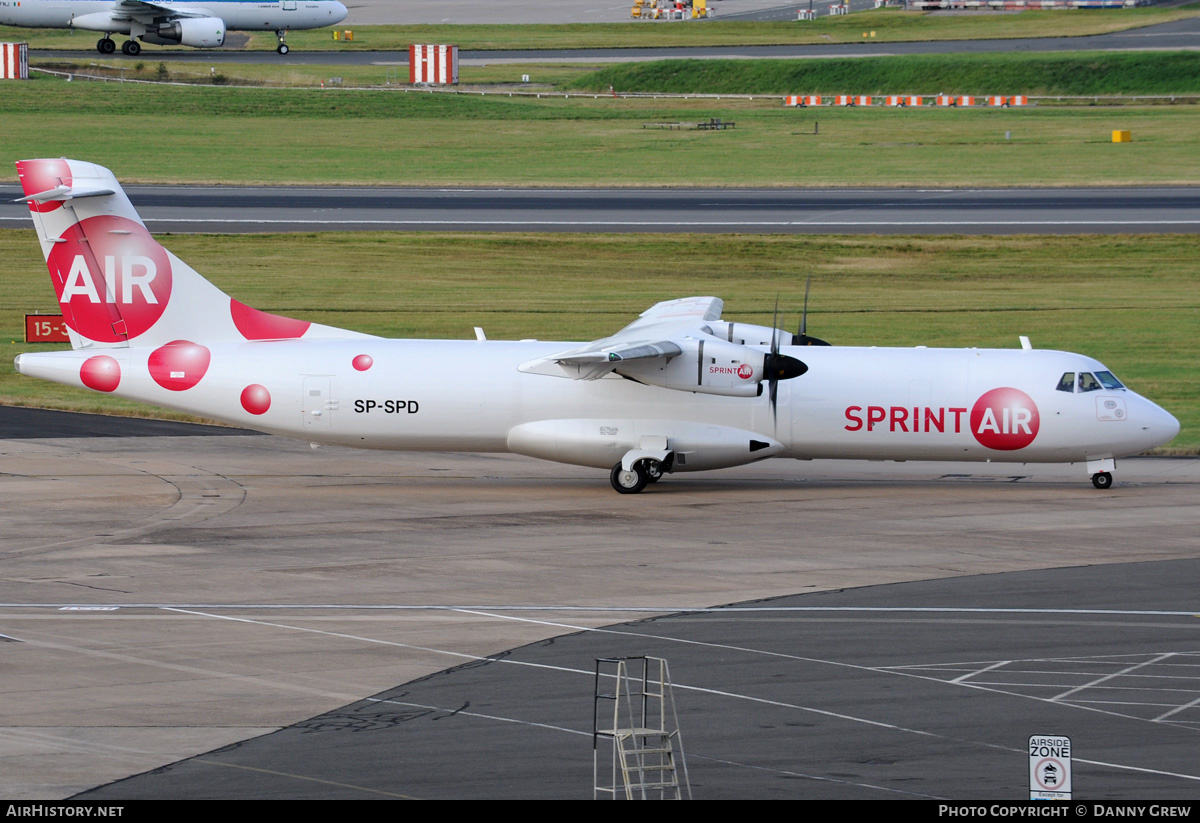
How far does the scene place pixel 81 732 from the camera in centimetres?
1553

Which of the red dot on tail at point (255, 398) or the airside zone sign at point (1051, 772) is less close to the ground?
the red dot on tail at point (255, 398)

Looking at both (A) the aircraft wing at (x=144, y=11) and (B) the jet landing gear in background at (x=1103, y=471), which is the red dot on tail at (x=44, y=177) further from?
(A) the aircraft wing at (x=144, y=11)

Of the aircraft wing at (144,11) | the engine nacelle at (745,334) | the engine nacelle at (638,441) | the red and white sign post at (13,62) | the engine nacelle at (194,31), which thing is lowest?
the engine nacelle at (638,441)

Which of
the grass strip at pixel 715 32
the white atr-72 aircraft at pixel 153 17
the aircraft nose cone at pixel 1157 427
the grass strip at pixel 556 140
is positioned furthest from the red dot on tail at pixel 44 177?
the grass strip at pixel 715 32

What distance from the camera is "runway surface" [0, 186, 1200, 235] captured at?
60.2m

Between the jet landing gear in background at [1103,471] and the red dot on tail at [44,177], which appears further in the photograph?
the jet landing gear in background at [1103,471]

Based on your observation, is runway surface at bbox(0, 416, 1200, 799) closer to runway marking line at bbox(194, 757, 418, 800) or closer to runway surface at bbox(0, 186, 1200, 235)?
runway marking line at bbox(194, 757, 418, 800)

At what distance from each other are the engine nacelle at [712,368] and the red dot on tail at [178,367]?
29.1 feet

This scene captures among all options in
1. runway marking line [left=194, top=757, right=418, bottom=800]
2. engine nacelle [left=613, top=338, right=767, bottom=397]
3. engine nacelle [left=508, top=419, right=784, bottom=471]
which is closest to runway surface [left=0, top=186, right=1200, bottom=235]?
engine nacelle [left=508, top=419, right=784, bottom=471]

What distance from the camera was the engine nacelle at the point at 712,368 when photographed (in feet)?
95.1

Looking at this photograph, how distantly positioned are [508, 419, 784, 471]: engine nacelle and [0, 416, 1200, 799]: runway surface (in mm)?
878

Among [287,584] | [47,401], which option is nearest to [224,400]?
[287,584]

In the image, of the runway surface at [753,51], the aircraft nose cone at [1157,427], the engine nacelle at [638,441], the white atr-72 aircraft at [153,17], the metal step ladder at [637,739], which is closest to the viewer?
the metal step ladder at [637,739]

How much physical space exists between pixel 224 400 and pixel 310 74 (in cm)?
8140
